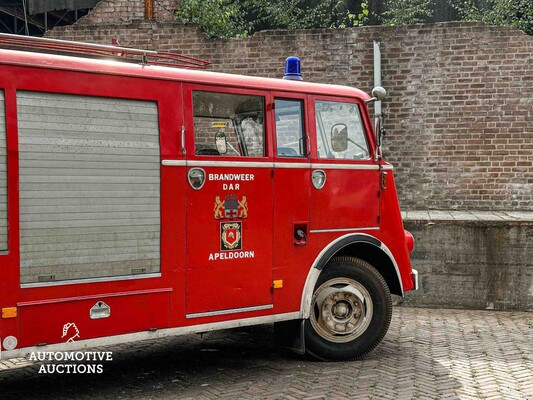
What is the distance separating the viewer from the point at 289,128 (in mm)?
6391

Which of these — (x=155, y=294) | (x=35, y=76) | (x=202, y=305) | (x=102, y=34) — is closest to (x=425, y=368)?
(x=202, y=305)

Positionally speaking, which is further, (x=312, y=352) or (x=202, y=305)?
(x=312, y=352)

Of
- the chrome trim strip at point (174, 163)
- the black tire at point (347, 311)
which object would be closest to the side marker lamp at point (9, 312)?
the chrome trim strip at point (174, 163)

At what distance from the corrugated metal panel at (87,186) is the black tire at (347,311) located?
1890mm

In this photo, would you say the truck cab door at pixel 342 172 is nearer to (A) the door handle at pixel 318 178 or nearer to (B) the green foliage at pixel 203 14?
(A) the door handle at pixel 318 178

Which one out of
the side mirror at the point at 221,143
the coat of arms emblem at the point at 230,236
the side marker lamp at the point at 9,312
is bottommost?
the side marker lamp at the point at 9,312

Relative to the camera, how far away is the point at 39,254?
4.86 m

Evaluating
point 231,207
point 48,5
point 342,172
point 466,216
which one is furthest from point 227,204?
point 48,5

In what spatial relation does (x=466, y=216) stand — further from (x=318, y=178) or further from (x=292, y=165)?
(x=292, y=165)

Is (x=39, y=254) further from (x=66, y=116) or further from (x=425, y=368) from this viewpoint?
(x=425, y=368)

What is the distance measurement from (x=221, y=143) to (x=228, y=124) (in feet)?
0.91

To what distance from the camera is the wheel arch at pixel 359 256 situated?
6359mm

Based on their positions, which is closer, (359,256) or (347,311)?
(347,311)

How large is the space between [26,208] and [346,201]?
3028 millimetres
